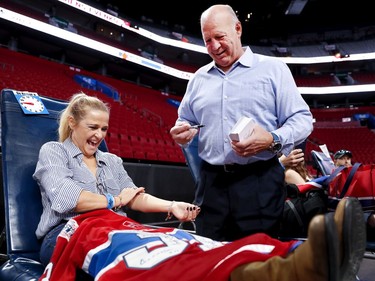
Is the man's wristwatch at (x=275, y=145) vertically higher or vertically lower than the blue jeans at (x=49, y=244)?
higher

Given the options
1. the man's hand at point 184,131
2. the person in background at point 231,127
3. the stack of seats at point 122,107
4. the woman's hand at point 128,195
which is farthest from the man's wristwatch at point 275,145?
the stack of seats at point 122,107

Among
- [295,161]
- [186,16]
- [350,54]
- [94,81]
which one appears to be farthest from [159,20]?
[295,161]

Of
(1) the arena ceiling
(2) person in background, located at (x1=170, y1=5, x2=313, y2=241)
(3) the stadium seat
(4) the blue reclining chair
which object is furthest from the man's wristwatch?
(1) the arena ceiling

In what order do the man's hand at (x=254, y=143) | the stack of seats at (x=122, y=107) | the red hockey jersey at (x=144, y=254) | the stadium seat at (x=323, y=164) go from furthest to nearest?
the stack of seats at (x=122, y=107) → the stadium seat at (x=323, y=164) → the man's hand at (x=254, y=143) → the red hockey jersey at (x=144, y=254)

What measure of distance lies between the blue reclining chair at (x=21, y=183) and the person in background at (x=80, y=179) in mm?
65

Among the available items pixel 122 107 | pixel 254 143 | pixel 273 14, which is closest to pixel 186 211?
pixel 254 143

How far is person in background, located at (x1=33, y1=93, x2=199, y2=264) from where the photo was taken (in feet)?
3.59

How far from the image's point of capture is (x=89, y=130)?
1.29 m

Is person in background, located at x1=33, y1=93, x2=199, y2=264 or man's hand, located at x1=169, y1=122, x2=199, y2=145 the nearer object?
person in background, located at x1=33, y1=93, x2=199, y2=264

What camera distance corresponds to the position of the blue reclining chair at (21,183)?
3.74ft

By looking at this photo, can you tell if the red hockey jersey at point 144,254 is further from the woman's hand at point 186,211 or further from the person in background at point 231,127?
the person in background at point 231,127

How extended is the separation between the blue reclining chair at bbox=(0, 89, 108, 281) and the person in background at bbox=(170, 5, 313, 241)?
61 cm

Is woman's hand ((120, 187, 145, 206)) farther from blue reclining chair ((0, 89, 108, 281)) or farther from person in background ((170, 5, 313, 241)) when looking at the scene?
blue reclining chair ((0, 89, 108, 281))

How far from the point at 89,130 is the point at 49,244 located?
0.44 meters
